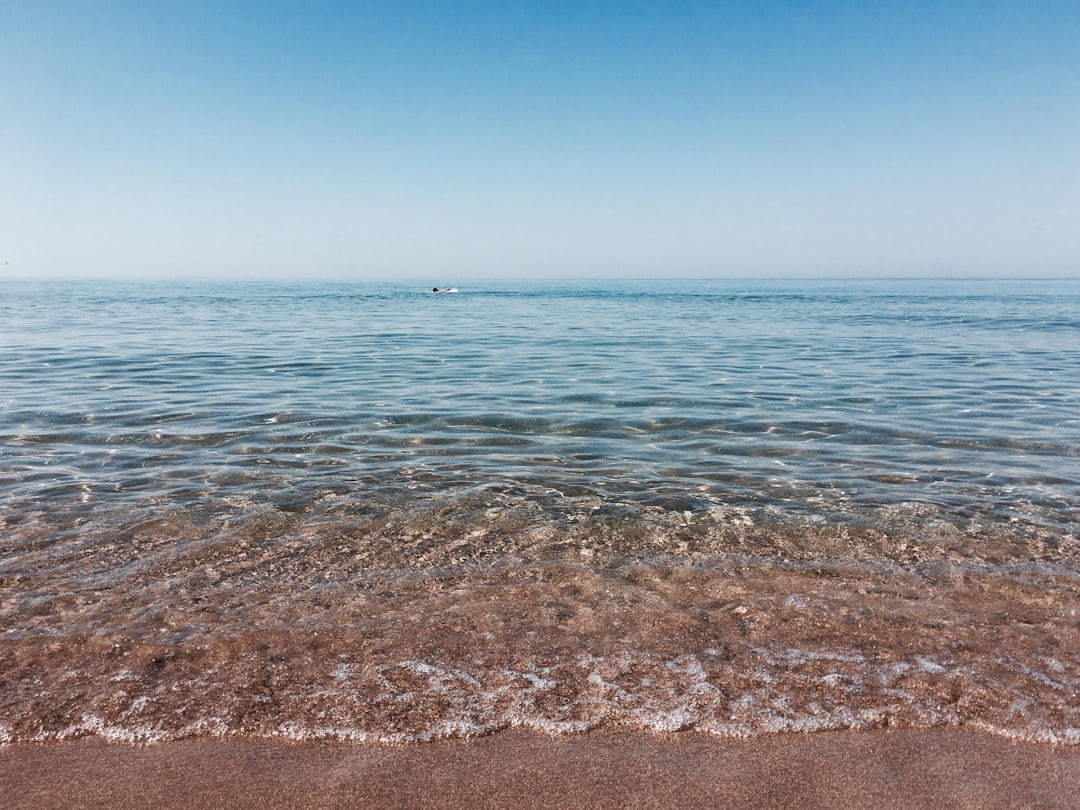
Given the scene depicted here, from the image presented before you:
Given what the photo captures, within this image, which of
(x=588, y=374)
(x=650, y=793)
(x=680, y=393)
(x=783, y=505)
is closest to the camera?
(x=650, y=793)

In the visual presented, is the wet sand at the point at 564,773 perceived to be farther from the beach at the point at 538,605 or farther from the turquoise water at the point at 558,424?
the turquoise water at the point at 558,424

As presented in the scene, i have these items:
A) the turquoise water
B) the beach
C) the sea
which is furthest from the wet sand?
the turquoise water

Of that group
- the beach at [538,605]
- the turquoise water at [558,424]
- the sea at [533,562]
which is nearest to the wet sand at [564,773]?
the beach at [538,605]

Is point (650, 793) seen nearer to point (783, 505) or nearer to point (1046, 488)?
point (783, 505)

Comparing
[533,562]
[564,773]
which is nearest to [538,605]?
[533,562]

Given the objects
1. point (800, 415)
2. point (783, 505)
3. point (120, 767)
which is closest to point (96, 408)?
point (120, 767)

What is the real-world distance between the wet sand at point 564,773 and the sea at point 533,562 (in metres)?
0.12

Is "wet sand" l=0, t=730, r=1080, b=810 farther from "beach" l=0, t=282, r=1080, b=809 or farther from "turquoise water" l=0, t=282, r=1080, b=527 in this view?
"turquoise water" l=0, t=282, r=1080, b=527

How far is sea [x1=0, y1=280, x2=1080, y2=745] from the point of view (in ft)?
11.4

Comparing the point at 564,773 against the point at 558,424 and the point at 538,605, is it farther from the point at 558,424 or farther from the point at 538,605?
the point at 558,424

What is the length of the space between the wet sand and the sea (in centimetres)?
12

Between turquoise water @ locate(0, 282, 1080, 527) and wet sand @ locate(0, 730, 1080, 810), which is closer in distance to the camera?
wet sand @ locate(0, 730, 1080, 810)

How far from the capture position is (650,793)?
9.33 ft

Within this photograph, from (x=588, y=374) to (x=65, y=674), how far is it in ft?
41.9
